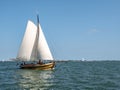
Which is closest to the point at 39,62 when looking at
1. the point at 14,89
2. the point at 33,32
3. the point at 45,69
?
the point at 45,69

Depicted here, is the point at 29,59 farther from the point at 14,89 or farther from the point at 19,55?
the point at 14,89

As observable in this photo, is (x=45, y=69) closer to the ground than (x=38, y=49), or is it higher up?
closer to the ground

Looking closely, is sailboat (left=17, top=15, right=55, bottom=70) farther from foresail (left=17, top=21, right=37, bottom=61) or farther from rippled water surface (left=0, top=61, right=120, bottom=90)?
rippled water surface (left=0, top=61, right=120, bottom=90)

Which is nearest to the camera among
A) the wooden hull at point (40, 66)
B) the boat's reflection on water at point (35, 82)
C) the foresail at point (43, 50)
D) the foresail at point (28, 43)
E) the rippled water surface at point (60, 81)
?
the rippled water surface at point (60, 81)

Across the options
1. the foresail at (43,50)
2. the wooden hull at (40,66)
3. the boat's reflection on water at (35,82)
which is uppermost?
the foresail at (43,50)

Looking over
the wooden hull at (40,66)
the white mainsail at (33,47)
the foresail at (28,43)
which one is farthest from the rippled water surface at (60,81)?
the foresail at (28,43)

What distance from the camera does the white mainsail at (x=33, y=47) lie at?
84.1 metres

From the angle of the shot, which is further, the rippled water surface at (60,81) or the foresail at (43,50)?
the foresail at (43,50)

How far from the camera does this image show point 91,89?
125ft

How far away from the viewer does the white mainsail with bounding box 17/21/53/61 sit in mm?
84062

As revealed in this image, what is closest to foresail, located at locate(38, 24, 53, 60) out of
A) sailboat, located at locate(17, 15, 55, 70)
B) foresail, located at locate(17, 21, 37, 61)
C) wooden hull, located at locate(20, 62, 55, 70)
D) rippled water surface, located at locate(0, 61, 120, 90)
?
sailboat, located at locate(17, 15, 55, 70)

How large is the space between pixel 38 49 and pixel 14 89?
46.3 metres

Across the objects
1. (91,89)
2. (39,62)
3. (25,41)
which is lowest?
(91,89)

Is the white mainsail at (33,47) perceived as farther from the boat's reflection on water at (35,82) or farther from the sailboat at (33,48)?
the boat's reflection on water at (35,82)
